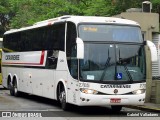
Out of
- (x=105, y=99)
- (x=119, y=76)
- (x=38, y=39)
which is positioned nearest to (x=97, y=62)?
(x=119, y=76)

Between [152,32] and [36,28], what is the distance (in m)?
5.22

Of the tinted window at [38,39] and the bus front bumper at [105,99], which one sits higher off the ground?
the tinted window at [38,39]

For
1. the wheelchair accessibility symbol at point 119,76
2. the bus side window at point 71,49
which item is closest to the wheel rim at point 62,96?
the bus side window at point 71,49

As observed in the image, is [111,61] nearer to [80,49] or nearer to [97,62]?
[97,62]

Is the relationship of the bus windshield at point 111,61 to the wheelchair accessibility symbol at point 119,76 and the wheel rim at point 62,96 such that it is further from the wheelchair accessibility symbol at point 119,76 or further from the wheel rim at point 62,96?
the wheel rim at point 62,96

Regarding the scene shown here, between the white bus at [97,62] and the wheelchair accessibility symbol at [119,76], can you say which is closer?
the white bus at [97,62]

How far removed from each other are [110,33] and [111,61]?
110cm

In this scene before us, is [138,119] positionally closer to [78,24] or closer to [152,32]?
[78,24]

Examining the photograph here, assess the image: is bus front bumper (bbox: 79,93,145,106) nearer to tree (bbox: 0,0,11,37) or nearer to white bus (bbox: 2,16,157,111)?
white bus (bbox: 2,16,157,111)

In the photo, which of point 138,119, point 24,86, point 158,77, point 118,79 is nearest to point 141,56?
point 118,79

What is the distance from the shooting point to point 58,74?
54.9ft

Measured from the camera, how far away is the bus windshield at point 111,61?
14398 mm

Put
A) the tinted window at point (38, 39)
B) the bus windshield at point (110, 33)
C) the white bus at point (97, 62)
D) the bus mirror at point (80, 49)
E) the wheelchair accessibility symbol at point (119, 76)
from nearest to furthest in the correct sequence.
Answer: the bus mirror at point (80, 49) < the white bus at point (97, 62) < the wheelchair accessibility symbol at point (119, 76) < the bus windshield at point (110, 33) < the tinted window at point (38, 39)

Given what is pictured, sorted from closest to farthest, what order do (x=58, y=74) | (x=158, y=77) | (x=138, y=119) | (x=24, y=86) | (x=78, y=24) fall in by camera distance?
(x=138, y=119) → (x=78, y=24) → (x=58, y=74) → (x=158, y=77) → (x=24, y=86)
